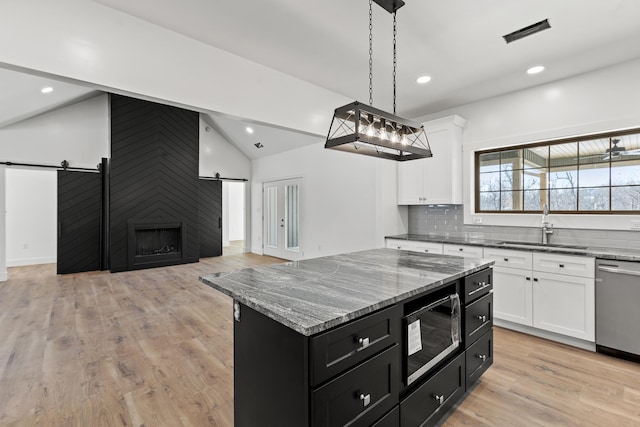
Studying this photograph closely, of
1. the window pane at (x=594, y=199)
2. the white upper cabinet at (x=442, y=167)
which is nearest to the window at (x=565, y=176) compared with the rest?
the window pane at (x=594, y=199)

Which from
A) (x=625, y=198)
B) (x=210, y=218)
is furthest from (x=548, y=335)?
(x=210, y=218)

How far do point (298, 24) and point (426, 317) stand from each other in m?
2.32

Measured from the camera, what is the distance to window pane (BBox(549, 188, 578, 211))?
338 cm

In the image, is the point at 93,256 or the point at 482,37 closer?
the point at 482,37

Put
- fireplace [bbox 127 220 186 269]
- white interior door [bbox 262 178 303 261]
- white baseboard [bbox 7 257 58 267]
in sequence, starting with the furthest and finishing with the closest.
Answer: white interior door [bbox 262 178 303 261] < white baseboard [bbox 7 257 58 267] < fireplace [bbox 127 220 186 269]

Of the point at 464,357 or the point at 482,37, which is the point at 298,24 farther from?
the point at 464,357

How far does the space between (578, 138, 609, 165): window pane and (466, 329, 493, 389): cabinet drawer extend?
2.36m

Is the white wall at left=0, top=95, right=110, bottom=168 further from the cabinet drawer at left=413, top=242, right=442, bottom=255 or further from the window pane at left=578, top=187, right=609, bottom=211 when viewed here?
the window pane at left=578, top=187, right=609, bottom=211

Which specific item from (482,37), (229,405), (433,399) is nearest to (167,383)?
(229,405)

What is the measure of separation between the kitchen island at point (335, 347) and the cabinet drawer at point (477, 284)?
0.01 m

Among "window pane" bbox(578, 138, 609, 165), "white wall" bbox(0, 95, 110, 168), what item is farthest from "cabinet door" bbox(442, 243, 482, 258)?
"white wall" bbox(0, 95, 110, 168)

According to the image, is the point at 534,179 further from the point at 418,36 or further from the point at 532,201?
the point at 418,36

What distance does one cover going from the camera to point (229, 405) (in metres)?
2.10

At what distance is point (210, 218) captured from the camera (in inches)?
325
